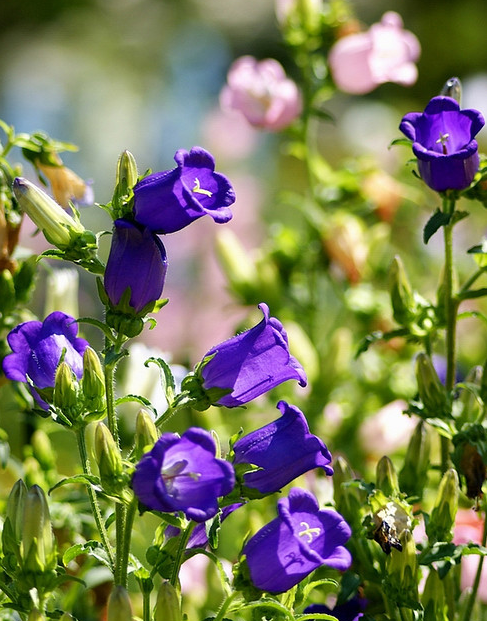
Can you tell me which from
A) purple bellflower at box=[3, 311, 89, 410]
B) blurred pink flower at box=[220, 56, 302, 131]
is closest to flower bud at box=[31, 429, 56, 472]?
purple bellflower at box=[3, 311, 89, 410]

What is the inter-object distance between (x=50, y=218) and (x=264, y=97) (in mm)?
614

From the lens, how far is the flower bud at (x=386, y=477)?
2.45 feet

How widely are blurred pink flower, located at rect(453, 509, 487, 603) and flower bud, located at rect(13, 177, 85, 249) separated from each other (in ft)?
1.49

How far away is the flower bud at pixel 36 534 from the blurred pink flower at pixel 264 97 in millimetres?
701

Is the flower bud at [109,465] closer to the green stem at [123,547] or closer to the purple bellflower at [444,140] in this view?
the green stem at [123,547]

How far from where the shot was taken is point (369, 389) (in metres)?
1.19

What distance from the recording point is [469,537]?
91cm

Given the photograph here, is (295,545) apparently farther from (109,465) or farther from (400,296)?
(400,296)

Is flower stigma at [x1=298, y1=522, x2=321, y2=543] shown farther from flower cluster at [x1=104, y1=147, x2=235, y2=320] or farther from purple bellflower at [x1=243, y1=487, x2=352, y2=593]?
flower cluster at [x1=104, y1=147, x2=235, y2=320]

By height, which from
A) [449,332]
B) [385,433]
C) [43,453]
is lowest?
[385,433]

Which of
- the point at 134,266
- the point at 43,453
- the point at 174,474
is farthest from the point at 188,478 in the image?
the point at 43,453

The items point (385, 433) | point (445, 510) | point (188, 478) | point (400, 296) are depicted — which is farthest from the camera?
point (385, 433)

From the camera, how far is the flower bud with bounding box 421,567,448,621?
0.73m

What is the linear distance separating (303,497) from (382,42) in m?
0.70
